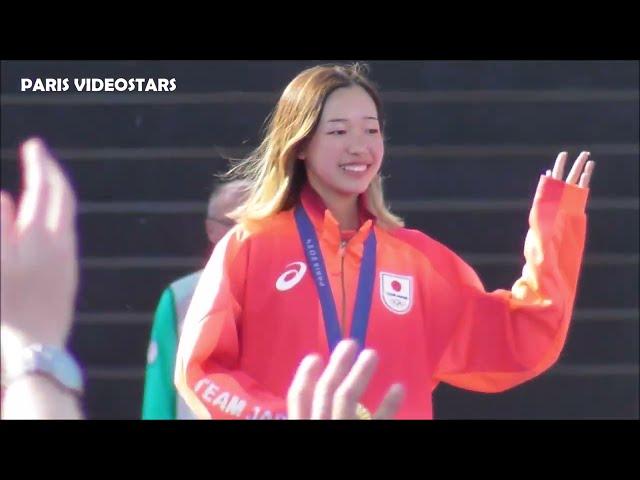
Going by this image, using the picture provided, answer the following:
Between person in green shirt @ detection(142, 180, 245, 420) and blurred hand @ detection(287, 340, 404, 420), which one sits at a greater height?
person in green shirt @ detection(142, 180, 245, 420)

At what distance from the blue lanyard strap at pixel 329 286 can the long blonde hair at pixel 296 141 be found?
0.07 meters

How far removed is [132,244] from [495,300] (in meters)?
2.97

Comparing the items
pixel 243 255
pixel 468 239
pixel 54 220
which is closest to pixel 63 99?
pixel 468 239

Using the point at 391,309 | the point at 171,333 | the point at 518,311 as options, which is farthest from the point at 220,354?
the point at 171,333

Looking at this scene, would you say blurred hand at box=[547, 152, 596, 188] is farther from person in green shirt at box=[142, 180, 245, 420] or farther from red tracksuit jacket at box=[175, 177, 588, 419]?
person in green shirt at box=[142, 180, 245, 420]

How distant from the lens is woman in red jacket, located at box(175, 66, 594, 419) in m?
3.46

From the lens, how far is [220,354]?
3.38m

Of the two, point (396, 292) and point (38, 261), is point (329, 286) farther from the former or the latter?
point (38, 261)

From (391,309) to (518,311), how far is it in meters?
0.33

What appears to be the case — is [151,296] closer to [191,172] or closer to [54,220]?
[191,172]

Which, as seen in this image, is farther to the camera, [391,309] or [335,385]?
[391,309]

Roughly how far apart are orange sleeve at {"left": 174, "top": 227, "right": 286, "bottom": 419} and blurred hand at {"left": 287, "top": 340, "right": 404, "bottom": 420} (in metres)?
1.02

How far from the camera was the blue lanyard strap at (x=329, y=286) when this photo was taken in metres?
3.45

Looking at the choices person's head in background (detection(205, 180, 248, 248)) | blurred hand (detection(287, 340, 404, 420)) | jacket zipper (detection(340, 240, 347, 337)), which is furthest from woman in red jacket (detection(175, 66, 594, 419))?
blurred hand (detection(287, 340, 404, 420))
